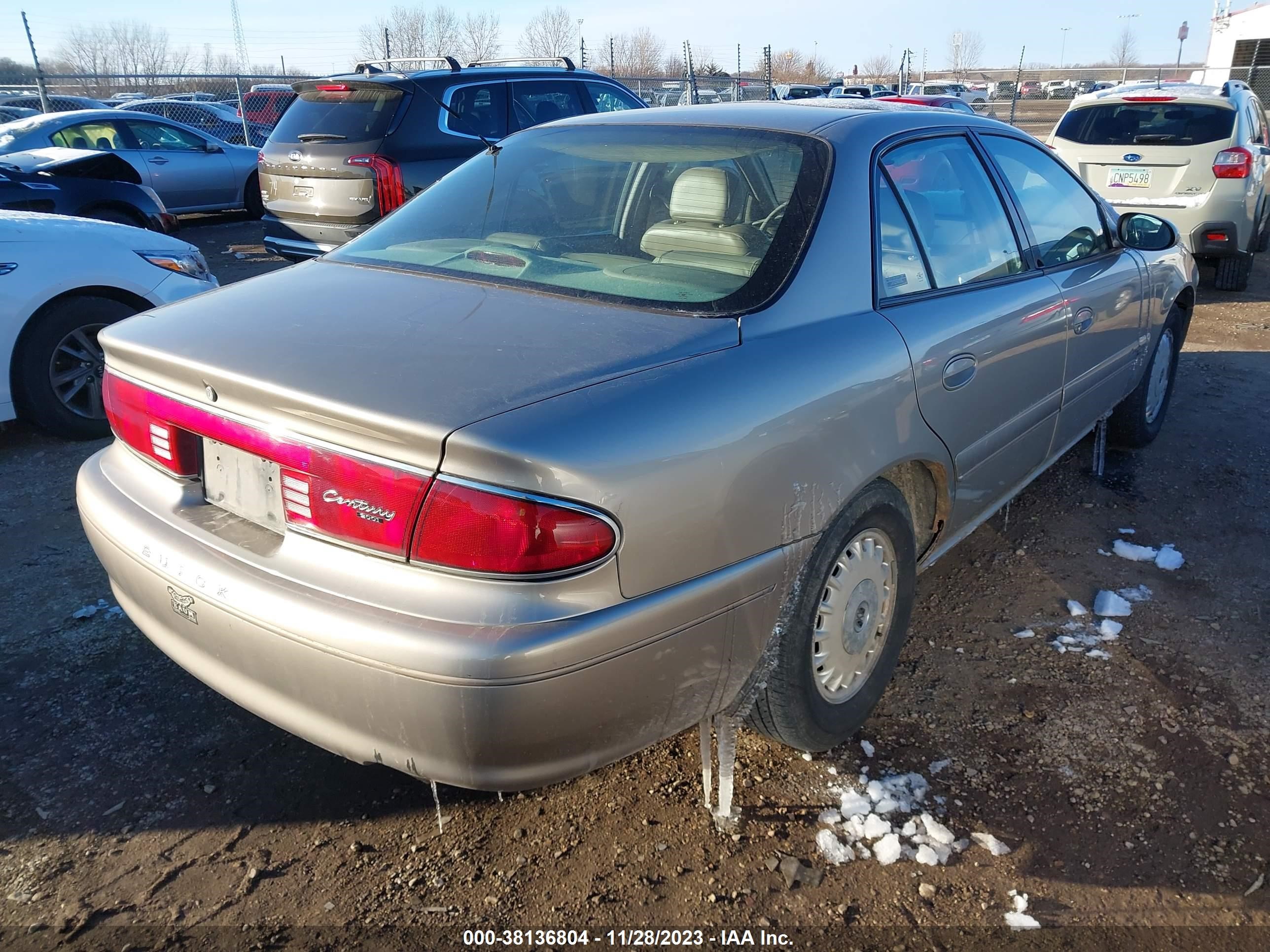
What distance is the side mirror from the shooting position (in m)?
4.04

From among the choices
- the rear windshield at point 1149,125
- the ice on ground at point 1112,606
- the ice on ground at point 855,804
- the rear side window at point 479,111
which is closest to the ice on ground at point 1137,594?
the ice on ground at point 1112,606

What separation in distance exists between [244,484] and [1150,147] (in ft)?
28.6

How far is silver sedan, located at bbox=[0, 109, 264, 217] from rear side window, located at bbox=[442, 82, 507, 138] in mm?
5018

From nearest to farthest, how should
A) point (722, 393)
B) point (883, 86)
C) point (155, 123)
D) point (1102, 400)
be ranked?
1. point (722, 393)
2. point (1102, 400)
3. point (155, 123)
4. point (883, 86)

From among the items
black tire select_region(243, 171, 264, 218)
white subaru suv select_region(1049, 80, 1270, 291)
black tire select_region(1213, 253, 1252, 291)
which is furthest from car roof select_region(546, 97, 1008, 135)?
black tire select_region(243, 171, 264, 218)

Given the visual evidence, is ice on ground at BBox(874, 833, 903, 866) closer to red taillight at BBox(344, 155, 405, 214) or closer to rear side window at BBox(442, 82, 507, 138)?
red taillight at BBox(344, 155, 405, 214)

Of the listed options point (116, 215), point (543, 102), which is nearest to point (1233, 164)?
point (543, 102)

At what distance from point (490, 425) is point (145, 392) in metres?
1.06

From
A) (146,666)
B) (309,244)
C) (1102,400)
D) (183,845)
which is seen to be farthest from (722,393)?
(309,244)

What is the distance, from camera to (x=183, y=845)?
2.33 metres

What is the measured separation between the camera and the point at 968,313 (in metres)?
2.81

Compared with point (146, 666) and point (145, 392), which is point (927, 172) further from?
point (146, 666)

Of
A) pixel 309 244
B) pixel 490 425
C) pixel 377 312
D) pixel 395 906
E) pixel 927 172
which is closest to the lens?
pixel 490 425

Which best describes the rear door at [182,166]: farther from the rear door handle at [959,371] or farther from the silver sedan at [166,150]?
the rear door handle at [959,371]
